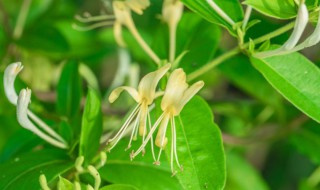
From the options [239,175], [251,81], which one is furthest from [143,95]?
[239,175]

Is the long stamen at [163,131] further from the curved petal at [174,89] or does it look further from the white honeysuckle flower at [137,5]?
the white honeysuckle flower at [137,5]

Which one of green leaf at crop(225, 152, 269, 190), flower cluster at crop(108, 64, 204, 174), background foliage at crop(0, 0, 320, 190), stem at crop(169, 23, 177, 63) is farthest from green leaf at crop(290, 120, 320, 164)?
flower cluster at crop(108, 64, 204, 174)

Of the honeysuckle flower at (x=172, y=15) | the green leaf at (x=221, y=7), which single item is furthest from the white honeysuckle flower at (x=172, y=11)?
the green leaf at (x=221, y=7)

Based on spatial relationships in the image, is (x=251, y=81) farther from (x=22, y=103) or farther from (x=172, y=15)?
(x=22, y=103)

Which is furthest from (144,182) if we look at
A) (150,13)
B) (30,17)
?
(150,13)

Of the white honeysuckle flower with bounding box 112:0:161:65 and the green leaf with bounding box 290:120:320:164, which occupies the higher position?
the white honeysuckle flower with bounding box 112:0:161:65

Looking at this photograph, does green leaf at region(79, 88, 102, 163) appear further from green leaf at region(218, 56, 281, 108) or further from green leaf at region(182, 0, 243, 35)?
green leaf at region(218, 56, 281, 108)

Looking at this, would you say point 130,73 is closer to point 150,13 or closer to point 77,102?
point 77,102
